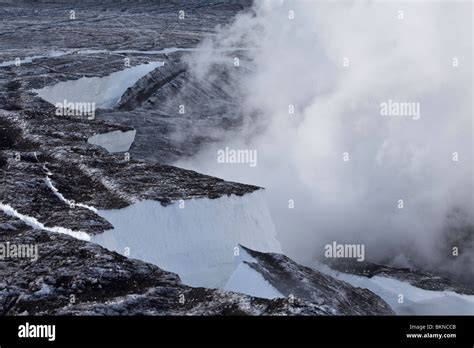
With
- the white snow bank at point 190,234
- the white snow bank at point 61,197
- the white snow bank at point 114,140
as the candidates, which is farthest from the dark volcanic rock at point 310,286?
the white snow bank at point 114,140

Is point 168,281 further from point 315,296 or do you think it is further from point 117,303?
point 315,296

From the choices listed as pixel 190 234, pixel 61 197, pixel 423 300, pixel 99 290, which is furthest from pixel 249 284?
pixel 423 300

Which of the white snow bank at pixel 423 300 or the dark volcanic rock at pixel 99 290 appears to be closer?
the dark volcanic rock at pixel 99 290

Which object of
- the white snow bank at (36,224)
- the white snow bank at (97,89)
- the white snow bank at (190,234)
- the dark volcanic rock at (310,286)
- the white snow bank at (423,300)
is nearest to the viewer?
the white snow bank at (36,224)

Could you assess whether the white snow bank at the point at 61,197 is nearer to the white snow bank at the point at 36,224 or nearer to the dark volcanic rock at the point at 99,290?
the white snow bank at the point at 36,224

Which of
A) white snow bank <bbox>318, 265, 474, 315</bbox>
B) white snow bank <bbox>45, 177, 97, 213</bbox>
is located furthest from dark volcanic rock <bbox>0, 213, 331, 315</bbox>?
white snow bank <bbox>318, 265, 474, 315</bbox>

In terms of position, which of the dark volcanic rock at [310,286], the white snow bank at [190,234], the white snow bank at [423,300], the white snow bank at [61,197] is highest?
the white snow bank at [61,197]

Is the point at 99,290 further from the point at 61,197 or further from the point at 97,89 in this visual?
the point at 97,89

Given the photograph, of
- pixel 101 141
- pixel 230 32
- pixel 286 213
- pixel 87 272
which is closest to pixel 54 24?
pixel 230 32

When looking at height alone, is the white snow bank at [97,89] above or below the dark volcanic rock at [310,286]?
above
